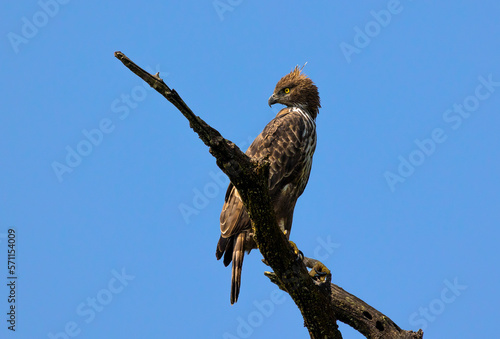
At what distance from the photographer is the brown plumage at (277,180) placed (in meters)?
7.42

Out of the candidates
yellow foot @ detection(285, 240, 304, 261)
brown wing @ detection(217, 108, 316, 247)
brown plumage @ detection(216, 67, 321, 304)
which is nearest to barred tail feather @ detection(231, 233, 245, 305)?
brown plumage @ detection(216, 67, 321, 304)

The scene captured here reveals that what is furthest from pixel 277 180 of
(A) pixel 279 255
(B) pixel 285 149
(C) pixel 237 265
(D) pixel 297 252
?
(A) pixel 279 255

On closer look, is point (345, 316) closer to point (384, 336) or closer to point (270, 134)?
point (384, 336)

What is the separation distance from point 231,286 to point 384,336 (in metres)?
1.99

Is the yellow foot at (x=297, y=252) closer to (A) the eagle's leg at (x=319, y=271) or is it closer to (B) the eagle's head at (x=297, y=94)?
(A) the eagle's leg at (x=319, y=271)

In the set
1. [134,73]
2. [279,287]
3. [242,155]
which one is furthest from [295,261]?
[134,73]

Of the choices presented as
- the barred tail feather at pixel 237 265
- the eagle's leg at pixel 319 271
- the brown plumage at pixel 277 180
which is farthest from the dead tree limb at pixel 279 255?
the brown plumage at pixel 277 180

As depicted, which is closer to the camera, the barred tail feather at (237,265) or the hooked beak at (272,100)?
the barred tail feather at (237,265)

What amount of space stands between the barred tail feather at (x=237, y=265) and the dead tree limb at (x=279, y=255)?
418 millimetres

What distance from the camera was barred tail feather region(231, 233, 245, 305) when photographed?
23.1 ft

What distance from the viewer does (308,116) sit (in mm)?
8766

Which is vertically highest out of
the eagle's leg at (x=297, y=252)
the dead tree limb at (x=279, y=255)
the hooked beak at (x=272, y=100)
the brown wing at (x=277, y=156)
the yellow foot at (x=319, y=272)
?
the hooked beak at (x=272, y=100)

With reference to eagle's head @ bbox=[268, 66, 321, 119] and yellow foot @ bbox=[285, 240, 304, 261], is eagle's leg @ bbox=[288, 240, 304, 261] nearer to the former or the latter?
yellow foot @ bbox=[285, 240, 304, 261]

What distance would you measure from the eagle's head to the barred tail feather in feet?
8.64
